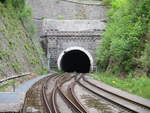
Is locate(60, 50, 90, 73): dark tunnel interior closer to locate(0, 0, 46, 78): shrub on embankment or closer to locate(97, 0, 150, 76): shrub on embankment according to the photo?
locate(0, 0, 46, 78): shrub on embankment

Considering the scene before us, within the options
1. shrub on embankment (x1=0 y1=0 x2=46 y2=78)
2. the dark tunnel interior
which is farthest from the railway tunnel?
shrub on embankment (x1=0 y1=0 x2=46 y2=78)

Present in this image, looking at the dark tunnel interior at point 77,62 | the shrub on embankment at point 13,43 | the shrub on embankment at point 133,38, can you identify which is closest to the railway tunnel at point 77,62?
the dark tunnel interior at point 77,62

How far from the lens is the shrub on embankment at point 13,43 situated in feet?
60.8

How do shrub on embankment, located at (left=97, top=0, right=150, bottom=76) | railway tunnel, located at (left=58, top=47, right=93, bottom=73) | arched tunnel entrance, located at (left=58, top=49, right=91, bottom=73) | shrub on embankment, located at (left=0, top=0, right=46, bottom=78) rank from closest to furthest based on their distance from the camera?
shrub on embankment, located at (left=0, top=0, right=46, bottom=78), shrub on embankment, located at (left=97, top=0, right=150, bottom=76), railway tunnel, located at (left=58, top=47, right=93, bottom=73), arched tunnel entrance, located at (left=58, top=49, right=91, bottom=73)

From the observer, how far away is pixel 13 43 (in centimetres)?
2247

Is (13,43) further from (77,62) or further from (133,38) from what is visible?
(77,62)

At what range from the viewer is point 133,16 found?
21.4 m

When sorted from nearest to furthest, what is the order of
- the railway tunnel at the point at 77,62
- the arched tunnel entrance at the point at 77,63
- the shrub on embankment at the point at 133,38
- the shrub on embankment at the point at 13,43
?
the shrub on embankment at the point at 13,43 → the shrub on embankment at the point at 133,38 → the railway tunnel at the point at 77,62 → the arched tunnel entrance at the point at 77,63

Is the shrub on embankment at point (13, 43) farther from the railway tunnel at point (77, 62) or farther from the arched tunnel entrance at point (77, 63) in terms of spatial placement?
the arched tunnel entrance at point (77, 63)

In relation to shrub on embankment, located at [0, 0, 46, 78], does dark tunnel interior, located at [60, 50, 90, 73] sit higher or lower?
lower

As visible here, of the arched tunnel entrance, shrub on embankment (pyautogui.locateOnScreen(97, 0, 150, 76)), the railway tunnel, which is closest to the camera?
shrub on embankment (pyautogui.locateOnScreen(97, 0, 150, 76))

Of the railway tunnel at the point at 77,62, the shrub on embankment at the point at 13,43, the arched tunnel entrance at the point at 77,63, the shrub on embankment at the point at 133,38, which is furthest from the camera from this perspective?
the arched tunnel entrance at the point at 77,63

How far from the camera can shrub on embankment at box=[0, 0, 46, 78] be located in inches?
730

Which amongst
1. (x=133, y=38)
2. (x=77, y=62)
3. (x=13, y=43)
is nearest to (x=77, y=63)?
(x=77, y=62)
